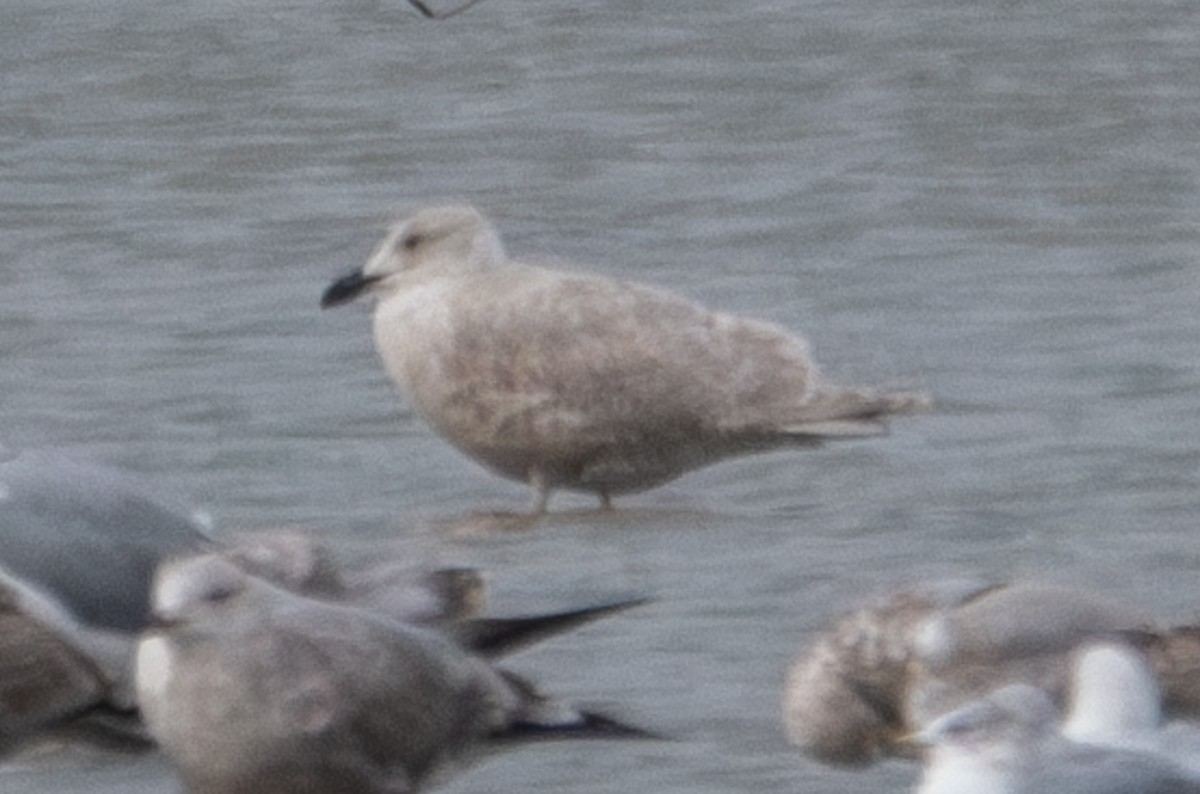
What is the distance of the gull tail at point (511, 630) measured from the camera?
5.21 m

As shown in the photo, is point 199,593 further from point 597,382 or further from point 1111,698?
point 597,382

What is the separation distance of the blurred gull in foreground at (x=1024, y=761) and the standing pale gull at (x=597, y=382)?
7.21 feet

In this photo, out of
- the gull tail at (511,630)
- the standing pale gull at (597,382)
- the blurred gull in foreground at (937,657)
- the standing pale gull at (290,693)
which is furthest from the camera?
the standing pale gull at (597,382)

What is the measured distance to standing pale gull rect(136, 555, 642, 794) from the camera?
475 cm

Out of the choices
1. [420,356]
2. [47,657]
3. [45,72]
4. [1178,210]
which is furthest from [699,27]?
[47,657]

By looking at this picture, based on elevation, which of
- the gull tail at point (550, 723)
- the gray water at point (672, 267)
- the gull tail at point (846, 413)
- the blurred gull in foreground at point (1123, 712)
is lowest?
the gray water at point (672, 267)

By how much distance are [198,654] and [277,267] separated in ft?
14.0

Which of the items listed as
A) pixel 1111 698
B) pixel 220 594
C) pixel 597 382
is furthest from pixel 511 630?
pixel 597 382

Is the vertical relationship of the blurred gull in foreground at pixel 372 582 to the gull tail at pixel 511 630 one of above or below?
above

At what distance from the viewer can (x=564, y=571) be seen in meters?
6.28

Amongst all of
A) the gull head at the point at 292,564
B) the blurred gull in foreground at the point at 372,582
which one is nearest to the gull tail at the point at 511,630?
the blurred gull in foreground at the point at 372,582

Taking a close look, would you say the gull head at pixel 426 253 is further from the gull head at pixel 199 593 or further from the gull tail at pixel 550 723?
the gull head at pixel 199 593

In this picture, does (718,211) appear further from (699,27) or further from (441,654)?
(441,654)

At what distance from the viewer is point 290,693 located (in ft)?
15.6
